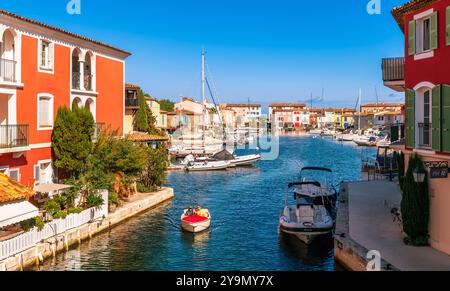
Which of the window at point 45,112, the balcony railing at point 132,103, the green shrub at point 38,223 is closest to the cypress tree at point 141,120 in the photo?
the balcony railing at point 132,103

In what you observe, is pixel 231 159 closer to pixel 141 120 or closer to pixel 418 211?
pixel 141 120

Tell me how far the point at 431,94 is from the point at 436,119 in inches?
45.3

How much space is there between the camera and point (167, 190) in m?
34.5

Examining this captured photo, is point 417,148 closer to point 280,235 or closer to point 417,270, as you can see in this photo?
point 417,270

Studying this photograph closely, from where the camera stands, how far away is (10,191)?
18.0m

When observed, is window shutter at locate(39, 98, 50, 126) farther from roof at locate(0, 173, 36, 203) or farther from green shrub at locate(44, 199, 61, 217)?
roof at locate(0, 173, 36, 203)

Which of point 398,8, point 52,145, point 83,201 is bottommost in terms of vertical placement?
point 83,201

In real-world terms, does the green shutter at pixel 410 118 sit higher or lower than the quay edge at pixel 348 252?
higher

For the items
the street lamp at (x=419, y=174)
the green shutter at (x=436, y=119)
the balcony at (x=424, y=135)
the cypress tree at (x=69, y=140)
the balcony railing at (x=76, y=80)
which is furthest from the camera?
the balcony railing at (x=76, y=80)

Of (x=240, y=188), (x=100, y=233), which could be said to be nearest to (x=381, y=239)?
(x=100, y=233)

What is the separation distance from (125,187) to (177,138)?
63654 millimetres

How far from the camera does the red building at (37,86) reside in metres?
21.9

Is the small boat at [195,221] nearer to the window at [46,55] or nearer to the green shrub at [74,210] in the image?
the green shrub at [74,210]

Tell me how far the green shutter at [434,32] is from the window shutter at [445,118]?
1.65 meters
